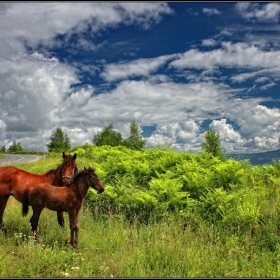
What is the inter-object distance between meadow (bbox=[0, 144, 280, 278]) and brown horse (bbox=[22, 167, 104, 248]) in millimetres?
573

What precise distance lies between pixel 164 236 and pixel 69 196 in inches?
87.8

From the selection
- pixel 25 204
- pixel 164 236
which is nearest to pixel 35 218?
pixel 25 204

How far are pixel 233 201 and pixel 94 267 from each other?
14.8ft

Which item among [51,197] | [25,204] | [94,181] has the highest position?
[94,181]

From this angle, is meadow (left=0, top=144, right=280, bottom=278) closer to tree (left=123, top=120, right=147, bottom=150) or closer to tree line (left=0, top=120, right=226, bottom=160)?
tree line (left=0, top=120, right=226, bottom=160)

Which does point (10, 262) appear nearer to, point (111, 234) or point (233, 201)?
point (111, 234)

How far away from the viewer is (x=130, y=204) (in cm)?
909

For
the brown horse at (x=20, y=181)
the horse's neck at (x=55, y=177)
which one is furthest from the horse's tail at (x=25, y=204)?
the horse's neck at (x=55, y=177)

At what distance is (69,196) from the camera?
618 cm

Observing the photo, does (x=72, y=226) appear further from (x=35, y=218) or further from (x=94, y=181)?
(x=94, y=181)

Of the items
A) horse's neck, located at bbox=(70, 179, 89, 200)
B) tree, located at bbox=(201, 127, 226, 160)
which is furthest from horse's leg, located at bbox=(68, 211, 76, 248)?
tree, located at bbox=(201, 127, 226, 160)

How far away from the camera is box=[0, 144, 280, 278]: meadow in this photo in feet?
18.1

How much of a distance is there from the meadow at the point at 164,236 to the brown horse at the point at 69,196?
0.57m

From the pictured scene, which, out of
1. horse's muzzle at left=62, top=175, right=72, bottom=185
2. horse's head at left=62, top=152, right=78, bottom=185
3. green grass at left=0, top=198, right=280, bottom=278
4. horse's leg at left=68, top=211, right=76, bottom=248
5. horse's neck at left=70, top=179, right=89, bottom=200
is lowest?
green grass at left=0, top=198, right=280, bottom=278
